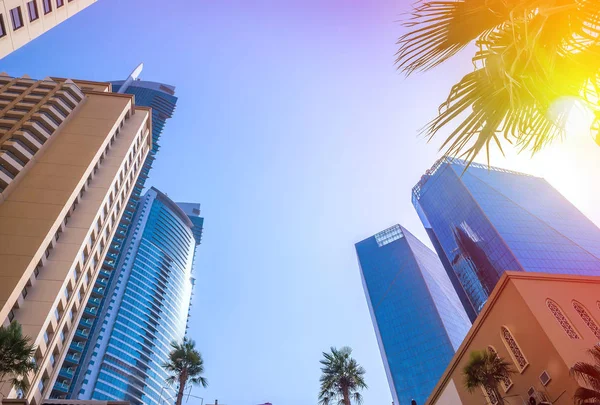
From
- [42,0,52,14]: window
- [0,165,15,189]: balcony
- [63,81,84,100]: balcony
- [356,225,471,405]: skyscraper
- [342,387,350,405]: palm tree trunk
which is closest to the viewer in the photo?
[42,0,52,14]: window

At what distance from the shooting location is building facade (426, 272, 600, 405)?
19.8m

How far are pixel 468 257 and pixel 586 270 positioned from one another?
1221 inches

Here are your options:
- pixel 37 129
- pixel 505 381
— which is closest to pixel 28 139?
pixel 37 129

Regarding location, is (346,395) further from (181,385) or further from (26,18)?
(26,18)

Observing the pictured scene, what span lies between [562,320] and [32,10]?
4264 cm

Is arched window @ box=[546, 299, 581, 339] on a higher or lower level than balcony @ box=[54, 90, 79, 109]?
lower

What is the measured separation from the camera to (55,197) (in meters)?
49.7

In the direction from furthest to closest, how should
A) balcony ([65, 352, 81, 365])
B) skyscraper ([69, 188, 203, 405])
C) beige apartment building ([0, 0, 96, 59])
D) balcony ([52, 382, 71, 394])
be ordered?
skyscraper ([69, 188, 203, 405]), balcony ([65, 352, 81, 365]), balcony ([52, 382, 71, 394]), beige apartment building ([0, 0, 96, 59])

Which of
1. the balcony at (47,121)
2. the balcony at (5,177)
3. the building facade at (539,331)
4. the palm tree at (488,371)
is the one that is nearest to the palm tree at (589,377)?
the building facade at (539,331)

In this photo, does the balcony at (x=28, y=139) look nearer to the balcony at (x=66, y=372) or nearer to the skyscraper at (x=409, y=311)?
the balcony at (x=66, y=372)

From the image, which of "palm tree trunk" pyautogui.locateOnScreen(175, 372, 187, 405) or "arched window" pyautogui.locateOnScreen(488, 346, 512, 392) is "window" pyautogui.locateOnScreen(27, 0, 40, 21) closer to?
"palm tree trunk" pyautogui.locateOnScreen(175, 372, 187, 405)

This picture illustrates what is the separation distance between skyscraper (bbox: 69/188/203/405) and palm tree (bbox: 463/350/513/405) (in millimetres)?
95639

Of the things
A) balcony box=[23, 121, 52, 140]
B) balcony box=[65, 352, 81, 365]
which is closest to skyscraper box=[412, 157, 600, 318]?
balcony box=[23, 121, 52, 140]

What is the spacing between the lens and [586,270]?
109 metres
